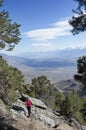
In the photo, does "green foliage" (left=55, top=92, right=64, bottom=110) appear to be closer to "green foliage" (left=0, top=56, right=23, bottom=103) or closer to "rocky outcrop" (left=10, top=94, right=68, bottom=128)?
"rocky outcrop" (left=10, top=94, right=68, bottom=128)

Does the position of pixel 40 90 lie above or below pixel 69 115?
above

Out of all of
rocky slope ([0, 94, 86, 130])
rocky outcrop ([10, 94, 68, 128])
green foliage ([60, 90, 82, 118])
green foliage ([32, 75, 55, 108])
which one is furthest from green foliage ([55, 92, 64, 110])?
rocky outcrop ([10, 94, 68, 128])

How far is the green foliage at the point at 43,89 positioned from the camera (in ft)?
282

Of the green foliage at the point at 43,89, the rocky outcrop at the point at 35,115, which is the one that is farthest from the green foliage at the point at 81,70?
the green foliage at the point at 43,89

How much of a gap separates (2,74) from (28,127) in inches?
256

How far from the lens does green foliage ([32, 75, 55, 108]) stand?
282 feet

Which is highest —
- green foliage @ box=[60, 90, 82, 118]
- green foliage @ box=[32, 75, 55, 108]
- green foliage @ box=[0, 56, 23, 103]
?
green foliage @ box=[0, 56, 23, 103]

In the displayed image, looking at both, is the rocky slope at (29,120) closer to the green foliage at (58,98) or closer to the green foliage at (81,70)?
the green foliage at (81,70)

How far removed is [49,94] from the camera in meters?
89.7

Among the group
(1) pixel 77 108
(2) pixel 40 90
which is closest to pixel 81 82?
(1) pixel 77 108

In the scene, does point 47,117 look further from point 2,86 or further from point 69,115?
point 69,115

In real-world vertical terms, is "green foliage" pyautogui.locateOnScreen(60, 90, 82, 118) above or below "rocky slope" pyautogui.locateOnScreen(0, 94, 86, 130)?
below

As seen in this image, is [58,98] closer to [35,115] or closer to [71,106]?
[71,106]

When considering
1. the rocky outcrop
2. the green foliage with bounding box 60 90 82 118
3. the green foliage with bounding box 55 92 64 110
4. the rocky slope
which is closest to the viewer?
the rocky slope
